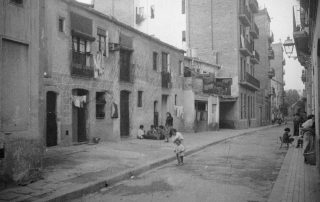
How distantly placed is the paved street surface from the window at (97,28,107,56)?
837 cm

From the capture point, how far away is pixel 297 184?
7.73 m

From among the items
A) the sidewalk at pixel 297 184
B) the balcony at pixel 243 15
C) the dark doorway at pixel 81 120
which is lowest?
the sidewalk at pixel 297 184

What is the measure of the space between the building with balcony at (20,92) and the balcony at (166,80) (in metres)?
16.4

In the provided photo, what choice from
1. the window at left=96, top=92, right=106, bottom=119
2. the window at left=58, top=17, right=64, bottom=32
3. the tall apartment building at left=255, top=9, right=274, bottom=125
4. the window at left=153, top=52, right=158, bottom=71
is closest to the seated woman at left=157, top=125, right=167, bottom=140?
the window at left=96, top=92, right=106, bottom=119

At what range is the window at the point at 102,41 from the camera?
58.6 ft

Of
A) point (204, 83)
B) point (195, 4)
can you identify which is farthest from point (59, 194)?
point (195, 4)

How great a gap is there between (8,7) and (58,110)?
25.7 feet

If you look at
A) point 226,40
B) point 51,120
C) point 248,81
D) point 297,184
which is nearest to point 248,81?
point 248,81

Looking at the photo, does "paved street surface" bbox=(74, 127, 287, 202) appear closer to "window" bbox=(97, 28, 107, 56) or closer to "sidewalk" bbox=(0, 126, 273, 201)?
"sidewalk" bbox=(0, 126, 273, 201)

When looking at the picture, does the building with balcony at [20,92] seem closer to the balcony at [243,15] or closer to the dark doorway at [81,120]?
the dark doorway at [81,120]

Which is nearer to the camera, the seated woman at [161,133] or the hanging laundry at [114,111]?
the hanging laundry at [114,111]

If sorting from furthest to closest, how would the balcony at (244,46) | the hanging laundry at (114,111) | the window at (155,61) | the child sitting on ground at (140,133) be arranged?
the balcony at (244,46) → the window at (155,61) → the child sitting on ground at (140,133) → the hanging laundry at (114,111)

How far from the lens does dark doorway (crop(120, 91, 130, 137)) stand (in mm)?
20297

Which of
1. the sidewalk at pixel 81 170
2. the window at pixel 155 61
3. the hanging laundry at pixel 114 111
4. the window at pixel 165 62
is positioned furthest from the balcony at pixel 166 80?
the sidewalk at pixel 81 170
